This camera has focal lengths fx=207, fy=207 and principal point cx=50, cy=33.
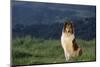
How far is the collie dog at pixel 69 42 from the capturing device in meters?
2.52

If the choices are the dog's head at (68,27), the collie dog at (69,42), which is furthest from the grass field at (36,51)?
the dog's head at (68,27)

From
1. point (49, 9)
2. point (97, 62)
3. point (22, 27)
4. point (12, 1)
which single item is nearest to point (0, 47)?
point (22, 27)

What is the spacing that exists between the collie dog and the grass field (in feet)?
0.18

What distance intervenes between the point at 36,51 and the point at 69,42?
436mm

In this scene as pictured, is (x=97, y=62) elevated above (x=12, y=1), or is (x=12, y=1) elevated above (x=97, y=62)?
(x=12, y=1)

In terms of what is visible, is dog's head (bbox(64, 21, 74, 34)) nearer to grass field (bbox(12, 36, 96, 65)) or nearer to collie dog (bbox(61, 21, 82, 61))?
collie dog (bbox(61, 21, 82, 61))

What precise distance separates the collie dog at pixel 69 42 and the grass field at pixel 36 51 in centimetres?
5

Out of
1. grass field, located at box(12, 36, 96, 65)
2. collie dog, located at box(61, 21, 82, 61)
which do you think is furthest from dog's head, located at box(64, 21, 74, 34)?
grass field, located at box(12, 36, 96, 65)

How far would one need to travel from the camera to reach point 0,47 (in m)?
2.23

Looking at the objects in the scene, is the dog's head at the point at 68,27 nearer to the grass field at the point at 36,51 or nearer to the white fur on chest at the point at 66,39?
the white fur on chest at the point at 66,39

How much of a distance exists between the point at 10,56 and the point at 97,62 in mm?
1137

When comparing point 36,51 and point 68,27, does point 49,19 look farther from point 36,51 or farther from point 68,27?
point 36,51

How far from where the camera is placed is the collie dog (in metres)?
2.52

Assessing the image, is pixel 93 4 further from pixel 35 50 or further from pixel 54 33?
pixel 35 50
